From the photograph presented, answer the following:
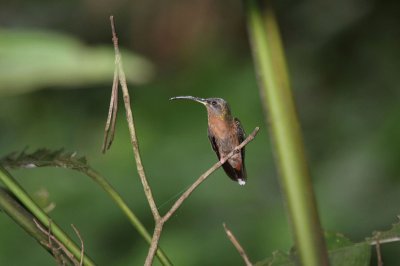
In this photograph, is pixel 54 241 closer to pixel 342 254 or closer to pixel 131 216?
pixel 131 216

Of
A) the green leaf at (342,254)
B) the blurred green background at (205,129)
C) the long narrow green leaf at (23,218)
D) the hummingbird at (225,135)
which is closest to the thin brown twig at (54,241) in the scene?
the long narrow green leaf at (23,218)

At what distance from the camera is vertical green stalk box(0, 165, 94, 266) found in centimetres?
65

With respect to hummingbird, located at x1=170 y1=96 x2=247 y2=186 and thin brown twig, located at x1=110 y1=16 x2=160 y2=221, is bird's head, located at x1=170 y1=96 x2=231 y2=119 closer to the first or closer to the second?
hummingbird, located at x1=170 y1=96 x2=247 y2=186

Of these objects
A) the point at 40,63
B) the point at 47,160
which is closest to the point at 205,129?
the point at 40,63

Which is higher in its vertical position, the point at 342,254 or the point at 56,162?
the point at 56,162

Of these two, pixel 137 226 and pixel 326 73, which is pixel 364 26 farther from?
pixel 137 226

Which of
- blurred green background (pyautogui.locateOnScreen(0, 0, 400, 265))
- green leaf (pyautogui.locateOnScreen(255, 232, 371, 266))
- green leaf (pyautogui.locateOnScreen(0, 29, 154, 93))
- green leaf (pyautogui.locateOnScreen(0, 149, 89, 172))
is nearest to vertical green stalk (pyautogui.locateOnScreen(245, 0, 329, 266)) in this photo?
green leaf (pyautogui.locateOnScreen(255, 232, 371, 266))

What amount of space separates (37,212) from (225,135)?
16.6 inches

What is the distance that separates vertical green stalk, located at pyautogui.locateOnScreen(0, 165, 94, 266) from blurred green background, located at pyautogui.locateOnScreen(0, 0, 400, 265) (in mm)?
1406

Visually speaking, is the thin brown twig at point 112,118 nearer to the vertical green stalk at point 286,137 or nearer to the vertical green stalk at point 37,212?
the vertical green stalk at point 37,212

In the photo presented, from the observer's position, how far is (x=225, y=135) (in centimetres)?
105

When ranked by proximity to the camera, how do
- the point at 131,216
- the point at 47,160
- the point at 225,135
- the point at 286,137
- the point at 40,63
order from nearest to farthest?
the point at 286,137 → the point at 131,216 → the point at 47,160 → the point at 40,63 → the point at 225,135

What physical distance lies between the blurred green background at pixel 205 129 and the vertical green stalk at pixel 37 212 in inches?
55.4

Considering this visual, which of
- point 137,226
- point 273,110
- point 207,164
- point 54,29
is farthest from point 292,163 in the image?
point 54,29
